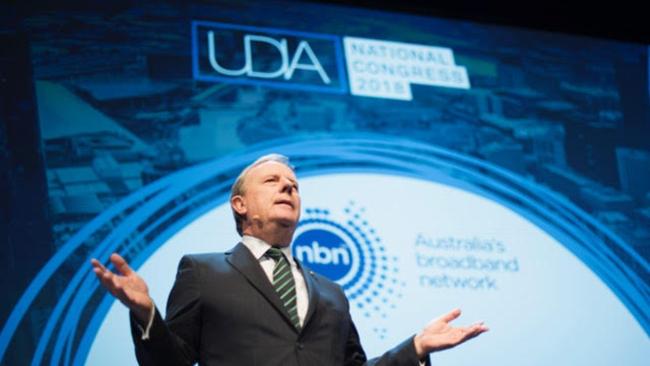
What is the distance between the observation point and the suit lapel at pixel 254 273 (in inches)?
91.1

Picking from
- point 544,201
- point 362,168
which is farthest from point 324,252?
point 544,201

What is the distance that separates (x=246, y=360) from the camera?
2.23m

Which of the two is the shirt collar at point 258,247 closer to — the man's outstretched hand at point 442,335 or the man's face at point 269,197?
the man's face at point 269,197

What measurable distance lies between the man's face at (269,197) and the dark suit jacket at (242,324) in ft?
0.44

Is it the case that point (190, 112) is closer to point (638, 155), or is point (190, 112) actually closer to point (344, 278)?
point (344, 278)

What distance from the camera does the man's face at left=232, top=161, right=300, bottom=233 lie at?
249 cm

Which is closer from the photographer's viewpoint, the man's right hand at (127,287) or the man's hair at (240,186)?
the man's right hand at (127,287)

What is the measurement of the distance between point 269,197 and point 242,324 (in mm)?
388

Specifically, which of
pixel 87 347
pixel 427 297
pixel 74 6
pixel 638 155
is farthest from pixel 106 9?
pixel 638 155

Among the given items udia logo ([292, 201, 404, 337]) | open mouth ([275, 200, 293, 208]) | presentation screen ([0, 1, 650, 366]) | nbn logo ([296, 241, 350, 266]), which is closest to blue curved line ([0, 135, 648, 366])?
presentation screen ([0, 1, 650, 366])

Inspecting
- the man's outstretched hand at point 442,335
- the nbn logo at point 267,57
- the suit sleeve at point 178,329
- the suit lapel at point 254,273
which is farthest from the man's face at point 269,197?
the nbn logo at point 267,57

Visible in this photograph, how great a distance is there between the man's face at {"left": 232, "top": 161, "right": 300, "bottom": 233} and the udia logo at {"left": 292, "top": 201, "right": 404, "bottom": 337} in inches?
38.1

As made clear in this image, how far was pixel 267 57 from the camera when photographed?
12.9ft

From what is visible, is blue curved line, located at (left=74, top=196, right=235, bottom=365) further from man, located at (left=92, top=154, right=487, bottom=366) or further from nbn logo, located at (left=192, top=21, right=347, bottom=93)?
man, located at (left=92, top=154, right=487, bottom=366)
